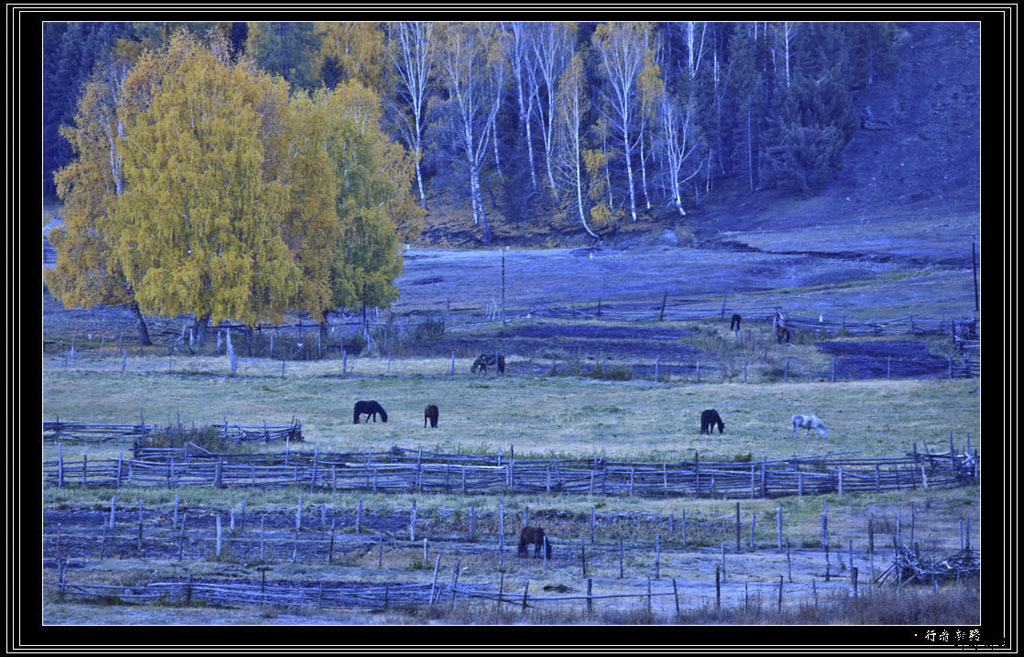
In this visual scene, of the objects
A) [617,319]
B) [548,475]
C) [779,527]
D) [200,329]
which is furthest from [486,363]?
[779,527]

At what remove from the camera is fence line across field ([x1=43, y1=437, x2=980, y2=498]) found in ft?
82.4

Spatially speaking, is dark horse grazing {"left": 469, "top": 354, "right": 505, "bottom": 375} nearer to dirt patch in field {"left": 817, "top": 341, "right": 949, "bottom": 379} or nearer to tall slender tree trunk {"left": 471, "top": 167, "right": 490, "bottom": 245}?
dirt patch in field {"left": 817, "top": 341, "right": 949, "bottom": 379}

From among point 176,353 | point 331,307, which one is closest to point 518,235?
point 331,307

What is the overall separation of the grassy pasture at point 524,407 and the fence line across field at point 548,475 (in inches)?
63.6

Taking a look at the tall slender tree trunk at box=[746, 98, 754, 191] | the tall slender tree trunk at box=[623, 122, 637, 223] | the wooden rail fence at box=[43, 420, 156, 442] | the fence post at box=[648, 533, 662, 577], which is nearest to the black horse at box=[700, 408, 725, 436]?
the fence post at box=[648, 533, 662, 577]

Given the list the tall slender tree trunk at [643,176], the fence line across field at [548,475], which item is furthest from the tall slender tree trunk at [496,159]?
the fence line across field at [548,475]

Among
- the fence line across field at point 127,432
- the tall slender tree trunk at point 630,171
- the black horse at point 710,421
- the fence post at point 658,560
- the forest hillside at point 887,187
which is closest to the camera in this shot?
the fence post at point 658,560

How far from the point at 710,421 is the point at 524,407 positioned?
6052mm

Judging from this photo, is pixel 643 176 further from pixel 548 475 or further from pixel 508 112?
pixel 548 475

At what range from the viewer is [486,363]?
3941 centimetres

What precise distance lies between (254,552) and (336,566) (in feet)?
5.69

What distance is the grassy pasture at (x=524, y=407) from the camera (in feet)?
94.7

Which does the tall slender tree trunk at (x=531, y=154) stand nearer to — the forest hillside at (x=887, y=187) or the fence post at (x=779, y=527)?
the forest hillside at (x=887, y=187)
